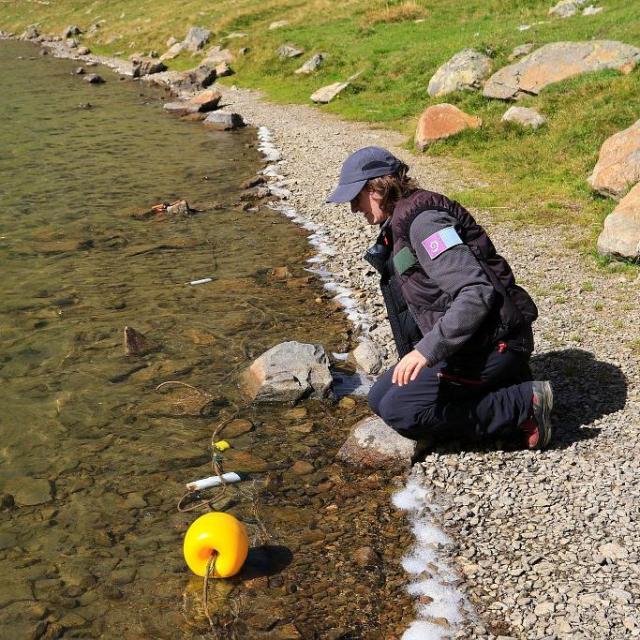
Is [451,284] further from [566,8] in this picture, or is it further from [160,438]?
[566,8]

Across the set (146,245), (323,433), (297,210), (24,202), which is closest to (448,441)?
(323,433)

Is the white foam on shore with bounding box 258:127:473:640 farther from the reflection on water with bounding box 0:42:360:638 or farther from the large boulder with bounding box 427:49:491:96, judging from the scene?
the large boulder with bounding box 427:49:491:96

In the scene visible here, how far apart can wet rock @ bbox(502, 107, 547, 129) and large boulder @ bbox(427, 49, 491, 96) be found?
3670mm

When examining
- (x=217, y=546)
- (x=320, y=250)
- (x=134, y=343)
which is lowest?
(x=320, y=250)

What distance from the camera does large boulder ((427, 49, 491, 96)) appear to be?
2223cm

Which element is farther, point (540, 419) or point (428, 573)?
point (540, 419)

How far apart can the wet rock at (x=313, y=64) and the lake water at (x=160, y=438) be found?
18.0 metres

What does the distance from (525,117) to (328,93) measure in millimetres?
11752

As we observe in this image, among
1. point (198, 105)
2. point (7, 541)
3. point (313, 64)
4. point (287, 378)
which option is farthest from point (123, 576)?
point (313, 64)

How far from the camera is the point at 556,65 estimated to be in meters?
19.9

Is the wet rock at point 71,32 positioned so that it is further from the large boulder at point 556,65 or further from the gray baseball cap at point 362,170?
the gray baseball cap at point 362,170

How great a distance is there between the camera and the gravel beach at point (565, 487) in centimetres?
516

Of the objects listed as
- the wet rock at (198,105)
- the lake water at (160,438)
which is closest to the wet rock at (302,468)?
the lake water at (160,438)

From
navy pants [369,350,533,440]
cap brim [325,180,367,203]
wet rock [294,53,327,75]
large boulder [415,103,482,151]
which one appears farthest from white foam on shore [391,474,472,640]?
wet rock [294,53,327,75]
